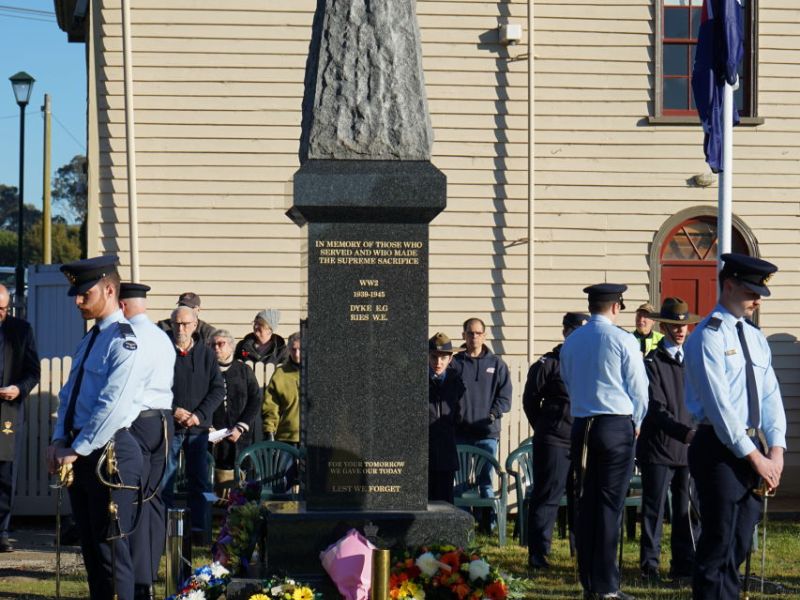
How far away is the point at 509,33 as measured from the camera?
Result: 1606cm

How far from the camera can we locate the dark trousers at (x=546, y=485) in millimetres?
11242

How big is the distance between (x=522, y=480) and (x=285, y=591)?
250 inches

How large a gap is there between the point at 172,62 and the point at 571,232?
5017 millimetres

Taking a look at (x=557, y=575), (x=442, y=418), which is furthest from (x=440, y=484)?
(x=557, y=575)

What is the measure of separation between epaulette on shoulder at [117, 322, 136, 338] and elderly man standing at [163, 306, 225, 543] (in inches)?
167

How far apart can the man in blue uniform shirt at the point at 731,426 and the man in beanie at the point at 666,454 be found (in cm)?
289

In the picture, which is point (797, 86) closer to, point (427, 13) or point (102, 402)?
point (427, 13)

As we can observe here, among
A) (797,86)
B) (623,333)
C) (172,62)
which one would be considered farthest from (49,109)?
(623,333)

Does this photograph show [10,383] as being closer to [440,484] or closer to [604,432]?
[440,484]

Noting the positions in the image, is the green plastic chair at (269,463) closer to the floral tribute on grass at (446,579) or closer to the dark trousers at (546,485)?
the dark trousers at (546,485)

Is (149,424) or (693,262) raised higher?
(693,262)

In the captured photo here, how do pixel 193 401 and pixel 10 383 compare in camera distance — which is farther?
pixel 193 401

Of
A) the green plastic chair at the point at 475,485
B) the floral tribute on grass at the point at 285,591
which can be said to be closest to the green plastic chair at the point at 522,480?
the green plastic chair at the point at 475,485

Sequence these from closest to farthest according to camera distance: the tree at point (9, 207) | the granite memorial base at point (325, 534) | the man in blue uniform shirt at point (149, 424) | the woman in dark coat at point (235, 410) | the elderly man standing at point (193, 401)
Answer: the granite memorial base at point (325, 534)
the man in blue uniform shirt at point (149, 424)
the elderly man standing at point (193, 401)
the woman in dark coat at point (235, 410)
the tree at point (9, 207)
